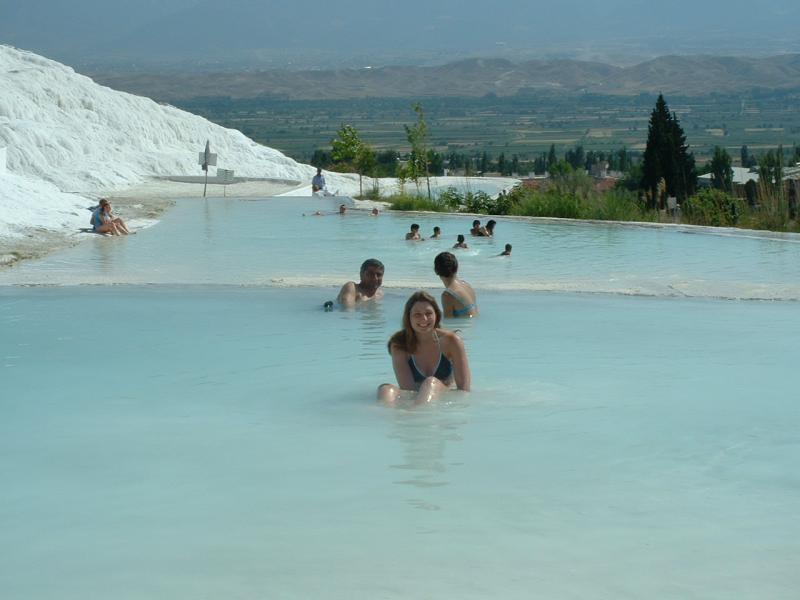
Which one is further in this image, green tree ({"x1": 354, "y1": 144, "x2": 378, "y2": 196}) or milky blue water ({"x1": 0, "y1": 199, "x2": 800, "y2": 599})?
green tree ({"x1": 354, "y1": 144, "x2": 378, "y2": 196})

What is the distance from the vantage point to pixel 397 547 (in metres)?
5.37

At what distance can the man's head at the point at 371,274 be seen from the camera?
34.2ft

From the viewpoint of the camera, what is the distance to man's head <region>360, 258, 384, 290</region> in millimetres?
10438

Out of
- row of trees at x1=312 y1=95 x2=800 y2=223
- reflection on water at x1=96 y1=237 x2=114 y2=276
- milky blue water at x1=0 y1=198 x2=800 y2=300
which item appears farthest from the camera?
row of trees at x1=312 y1=95 x2=800 y2=223

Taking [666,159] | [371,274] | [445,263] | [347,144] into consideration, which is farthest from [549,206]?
[666,159]

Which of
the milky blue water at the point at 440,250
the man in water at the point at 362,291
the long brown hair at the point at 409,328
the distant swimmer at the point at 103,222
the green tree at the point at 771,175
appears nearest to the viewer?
the long brown hair at the point at 409,328

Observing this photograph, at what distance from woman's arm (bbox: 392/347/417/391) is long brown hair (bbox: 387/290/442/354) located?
4cm

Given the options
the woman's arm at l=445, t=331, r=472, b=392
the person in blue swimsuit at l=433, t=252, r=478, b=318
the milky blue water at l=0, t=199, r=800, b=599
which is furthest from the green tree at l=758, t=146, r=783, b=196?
the woman's arm at l=445, t=331, r=472, b=392

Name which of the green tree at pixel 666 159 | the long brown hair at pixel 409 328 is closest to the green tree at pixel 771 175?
the long brown hair at pixel 409 328

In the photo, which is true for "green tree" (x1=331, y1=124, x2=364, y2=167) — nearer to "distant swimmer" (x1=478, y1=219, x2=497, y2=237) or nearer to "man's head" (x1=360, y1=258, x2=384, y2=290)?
"distant swimmer" (x1=478, y1=219, x2=497, y2=237)

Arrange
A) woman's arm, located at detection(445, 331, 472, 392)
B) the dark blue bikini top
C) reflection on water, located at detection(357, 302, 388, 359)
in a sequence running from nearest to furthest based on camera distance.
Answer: woman's arm, located at detection(445, 331, 472, 392)
the dark blue bikini top
reflection on water, located at detection(357, 302, 388, 359)

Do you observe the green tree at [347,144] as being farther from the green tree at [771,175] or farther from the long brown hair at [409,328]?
the long brown hair at [409,328]

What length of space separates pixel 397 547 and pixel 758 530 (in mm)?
1510

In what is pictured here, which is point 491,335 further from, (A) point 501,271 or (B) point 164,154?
(B) point 164,154
